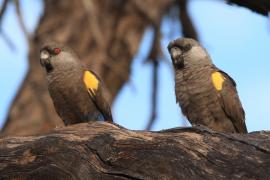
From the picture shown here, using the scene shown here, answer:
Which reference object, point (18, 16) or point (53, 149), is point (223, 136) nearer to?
point (53, 149)

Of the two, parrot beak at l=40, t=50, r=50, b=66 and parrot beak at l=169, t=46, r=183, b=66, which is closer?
parrot beak at l=169, t=46, r=183, b=66

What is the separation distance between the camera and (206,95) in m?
8.02

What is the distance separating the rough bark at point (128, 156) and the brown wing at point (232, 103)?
1738mm

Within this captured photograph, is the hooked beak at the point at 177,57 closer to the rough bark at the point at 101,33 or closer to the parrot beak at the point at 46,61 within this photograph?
the parrot beak at the point at 46,61

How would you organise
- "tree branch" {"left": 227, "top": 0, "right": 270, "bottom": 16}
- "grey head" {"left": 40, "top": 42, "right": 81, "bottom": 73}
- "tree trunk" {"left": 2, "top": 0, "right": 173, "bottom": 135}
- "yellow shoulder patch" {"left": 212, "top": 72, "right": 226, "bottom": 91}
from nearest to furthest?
1. "tree branch" {"left": 227, "top": 0, "right": 270, "bottom": 16}
2. "yellow shoulder patch" {"left": 212, "top": 72, "right": 226, "bottom": 91}
3. "grey head" {"left": 40, "top": 42, "right": 81, "bottom": 73}
4. "tree trunk" {"left": 2, "top": 0, "right": 173, "bottom": 135}

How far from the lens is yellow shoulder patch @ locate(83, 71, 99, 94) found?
8.35 m

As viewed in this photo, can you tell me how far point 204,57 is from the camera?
332 inches

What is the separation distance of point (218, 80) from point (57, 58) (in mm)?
1923

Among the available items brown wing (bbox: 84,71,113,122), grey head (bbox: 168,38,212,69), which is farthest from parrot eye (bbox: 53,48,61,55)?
grey head (bbox: 168,38,212,69)

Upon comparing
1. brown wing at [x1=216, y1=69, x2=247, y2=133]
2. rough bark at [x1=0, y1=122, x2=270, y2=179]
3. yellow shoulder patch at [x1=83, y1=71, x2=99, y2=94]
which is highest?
yellow shoulder patch at [x1=83, y1=71, x2=99, y2=94]

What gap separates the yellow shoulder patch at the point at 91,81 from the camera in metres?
8.35

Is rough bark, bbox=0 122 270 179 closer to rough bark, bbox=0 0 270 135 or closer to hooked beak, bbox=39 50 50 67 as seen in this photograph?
hooked beak, bbox=39 50 50 67

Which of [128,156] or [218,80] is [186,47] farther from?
[128,156]

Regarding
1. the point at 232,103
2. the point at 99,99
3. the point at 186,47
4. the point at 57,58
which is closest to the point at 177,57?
the point at 186,47
